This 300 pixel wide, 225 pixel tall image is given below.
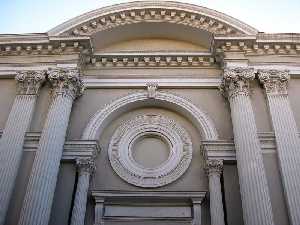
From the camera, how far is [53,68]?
13.3m

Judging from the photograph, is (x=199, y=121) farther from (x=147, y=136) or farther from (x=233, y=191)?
(x=233, y=191)

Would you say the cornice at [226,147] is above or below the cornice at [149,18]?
below

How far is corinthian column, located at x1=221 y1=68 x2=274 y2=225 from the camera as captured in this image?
32.9 feet

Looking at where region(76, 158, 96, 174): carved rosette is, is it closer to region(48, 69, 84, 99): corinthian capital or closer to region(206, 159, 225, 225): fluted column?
region(48, 69, 84, 99): corinthian capital

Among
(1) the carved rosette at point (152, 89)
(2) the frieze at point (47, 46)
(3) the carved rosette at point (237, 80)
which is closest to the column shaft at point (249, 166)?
(3) the carved rosette at point (237, 80)

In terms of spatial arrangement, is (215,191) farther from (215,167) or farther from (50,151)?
(50,151)

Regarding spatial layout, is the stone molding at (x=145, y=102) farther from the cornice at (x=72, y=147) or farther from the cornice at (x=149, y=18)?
the cornice at (x=149, y=18)

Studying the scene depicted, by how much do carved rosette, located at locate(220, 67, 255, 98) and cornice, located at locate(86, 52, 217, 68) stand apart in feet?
4.57

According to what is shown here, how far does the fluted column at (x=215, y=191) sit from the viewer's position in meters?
10.8

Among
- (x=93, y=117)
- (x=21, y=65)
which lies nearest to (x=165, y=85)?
(x=93, y=117)

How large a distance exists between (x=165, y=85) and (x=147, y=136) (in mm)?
1933

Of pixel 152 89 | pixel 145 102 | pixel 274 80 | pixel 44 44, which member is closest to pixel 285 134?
pixel 274 80

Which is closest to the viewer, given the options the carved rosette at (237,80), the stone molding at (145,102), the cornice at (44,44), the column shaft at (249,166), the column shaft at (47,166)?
the column shaft at (249,166)

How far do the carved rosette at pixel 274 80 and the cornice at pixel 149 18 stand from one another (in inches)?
77.6
